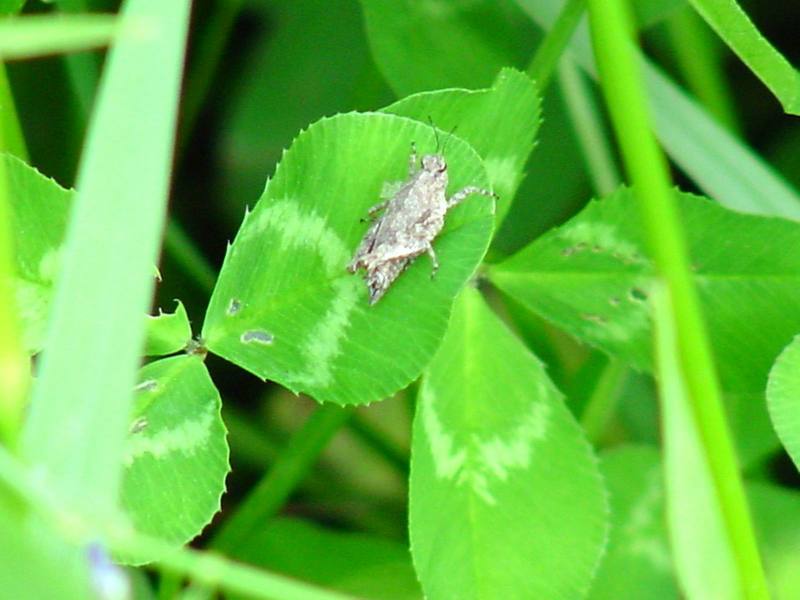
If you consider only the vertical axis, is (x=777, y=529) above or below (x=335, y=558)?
above

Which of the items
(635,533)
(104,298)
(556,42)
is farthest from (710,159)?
(104,298)

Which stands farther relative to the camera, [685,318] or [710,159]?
[710,159]

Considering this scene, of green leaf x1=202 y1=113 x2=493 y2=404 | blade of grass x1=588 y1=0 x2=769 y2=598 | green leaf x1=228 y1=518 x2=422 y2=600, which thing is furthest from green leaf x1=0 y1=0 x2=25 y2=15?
green leaf x1=228 y1=518 x2=422 y2=600

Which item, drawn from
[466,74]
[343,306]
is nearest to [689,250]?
[343,306]

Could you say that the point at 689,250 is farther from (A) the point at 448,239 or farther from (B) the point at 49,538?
(B) the point at 49,538

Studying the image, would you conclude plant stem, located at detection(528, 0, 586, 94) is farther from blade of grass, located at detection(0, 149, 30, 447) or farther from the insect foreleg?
blade of grass, located at detection(0, 149, 30, 447)


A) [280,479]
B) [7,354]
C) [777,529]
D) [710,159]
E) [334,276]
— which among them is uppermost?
[7,354]

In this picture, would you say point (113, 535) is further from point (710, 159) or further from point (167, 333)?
point (710, 159)
